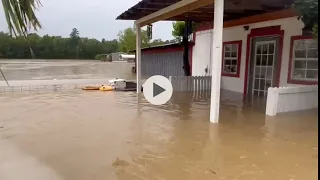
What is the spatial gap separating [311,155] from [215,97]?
2.43m

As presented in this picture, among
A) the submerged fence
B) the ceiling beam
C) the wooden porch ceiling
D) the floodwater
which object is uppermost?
the wooden porch ceiling

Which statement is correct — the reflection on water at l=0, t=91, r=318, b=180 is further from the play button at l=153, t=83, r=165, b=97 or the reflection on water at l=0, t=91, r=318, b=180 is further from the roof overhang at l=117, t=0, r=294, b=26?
the roof overhang at l=117, t=0, r=294, b=26

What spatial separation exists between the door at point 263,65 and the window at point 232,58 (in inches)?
28.3

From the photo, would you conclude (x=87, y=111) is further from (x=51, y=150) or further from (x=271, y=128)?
(x=271, y=128)

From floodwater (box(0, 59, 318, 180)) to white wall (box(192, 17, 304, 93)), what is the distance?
2.78 meters

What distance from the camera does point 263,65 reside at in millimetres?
10680

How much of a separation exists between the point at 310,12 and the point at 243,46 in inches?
229

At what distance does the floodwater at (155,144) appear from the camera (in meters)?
3.76

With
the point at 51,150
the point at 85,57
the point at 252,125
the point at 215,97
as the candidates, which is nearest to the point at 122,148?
the point at 51,150

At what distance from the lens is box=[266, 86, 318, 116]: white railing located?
7.15 meters

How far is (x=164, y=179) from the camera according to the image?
11.5ft

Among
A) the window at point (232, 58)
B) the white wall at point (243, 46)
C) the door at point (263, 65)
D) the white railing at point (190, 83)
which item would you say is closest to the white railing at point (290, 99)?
the white wall at point (243, 46)

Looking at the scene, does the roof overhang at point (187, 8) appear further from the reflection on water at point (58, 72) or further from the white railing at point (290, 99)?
the reflection on water at point (58, 72)
